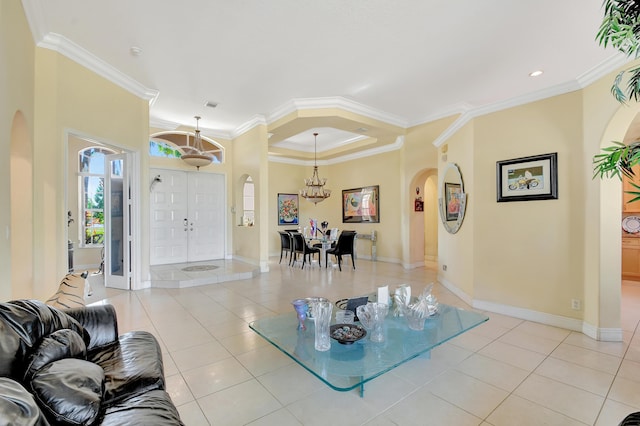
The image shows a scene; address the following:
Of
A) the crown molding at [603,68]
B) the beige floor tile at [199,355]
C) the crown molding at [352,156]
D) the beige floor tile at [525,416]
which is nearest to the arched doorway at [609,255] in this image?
the crown molding at [603,68]

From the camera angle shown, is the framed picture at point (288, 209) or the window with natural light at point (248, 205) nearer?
the window with natural light at point (248, 205)

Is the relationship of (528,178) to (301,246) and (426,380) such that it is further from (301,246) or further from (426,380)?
(301,246)

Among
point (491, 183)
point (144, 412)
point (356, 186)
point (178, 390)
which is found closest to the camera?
point (144, 412)

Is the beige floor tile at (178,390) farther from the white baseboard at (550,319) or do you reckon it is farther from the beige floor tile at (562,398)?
the white baseboard at (550,319)

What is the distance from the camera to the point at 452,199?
4863mm

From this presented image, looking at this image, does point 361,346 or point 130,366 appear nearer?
point 130,366

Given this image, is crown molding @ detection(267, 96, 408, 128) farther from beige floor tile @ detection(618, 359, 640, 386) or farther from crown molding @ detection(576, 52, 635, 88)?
beige floor tile @ detection(618, 359, 640, 386)

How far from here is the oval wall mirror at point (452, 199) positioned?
14.9ft

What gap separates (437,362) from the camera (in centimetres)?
262

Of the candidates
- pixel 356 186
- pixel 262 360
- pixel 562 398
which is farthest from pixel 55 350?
pixel 356 186

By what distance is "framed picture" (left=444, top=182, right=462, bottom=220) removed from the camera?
4637mm

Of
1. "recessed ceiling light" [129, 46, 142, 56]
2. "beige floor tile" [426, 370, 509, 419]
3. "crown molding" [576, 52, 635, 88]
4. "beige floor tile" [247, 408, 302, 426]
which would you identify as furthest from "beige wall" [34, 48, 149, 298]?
"crown molding" [576, 52, 635, 88]

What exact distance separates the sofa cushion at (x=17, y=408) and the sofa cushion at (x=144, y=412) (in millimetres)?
400

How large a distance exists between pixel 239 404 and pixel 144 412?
905 mm
